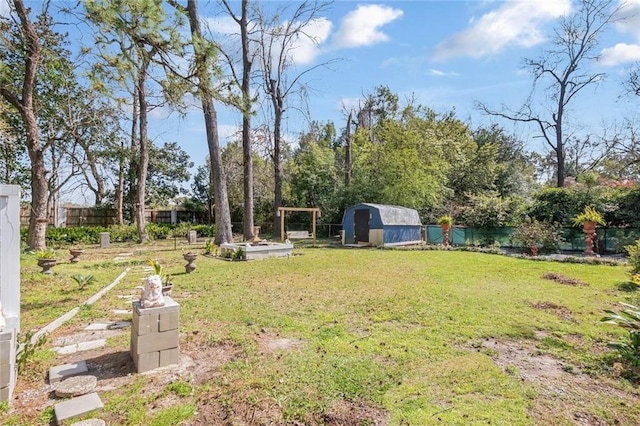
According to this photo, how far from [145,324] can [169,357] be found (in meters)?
0.40

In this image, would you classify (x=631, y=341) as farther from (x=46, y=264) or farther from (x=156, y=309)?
(x=46, y=264)

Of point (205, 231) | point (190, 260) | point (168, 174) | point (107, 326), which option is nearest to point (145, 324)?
point (107, 326)

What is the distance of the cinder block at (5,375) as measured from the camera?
2299 millimetres

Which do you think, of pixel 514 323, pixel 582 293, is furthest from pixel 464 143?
pixel 514 323

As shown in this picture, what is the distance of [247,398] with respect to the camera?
2510mm

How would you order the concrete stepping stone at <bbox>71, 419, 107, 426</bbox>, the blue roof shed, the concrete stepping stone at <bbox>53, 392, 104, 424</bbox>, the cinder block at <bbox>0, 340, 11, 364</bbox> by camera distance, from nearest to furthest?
the concrete stepping stone at <bbox>71, 419, 107, 426</bbox> → the concrete stepping stone at <bbox>53, 392, 104, 424</bbox> → the cinder block at <bbox>0, 340, 11, 364</bbox> → the blue roof shed

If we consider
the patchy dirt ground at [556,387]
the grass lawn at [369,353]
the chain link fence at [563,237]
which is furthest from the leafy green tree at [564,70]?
the patchy dirt ground at [556,387]

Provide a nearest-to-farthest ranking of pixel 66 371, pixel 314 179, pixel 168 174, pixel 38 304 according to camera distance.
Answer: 1. pixel 66 371
2. pixel 38 304
3. pixel 314 179
4. pixel 168 174

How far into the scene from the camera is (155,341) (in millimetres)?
2963

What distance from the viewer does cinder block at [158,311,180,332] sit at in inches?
118

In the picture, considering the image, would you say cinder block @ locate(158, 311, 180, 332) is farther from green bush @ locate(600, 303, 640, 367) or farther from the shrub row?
the shrub row

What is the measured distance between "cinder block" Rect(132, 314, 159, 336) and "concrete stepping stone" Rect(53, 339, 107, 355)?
2.99 feet

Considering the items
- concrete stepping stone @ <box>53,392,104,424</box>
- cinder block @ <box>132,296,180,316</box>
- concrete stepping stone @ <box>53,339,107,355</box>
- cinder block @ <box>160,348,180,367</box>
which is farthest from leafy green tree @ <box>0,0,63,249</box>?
concrete stepping stone @ <box>53,392,104,424</box>

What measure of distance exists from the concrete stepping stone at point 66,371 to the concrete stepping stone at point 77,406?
18.0 inches
